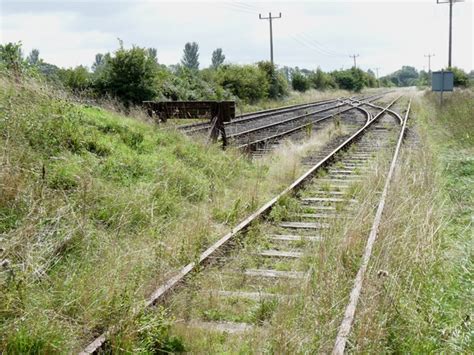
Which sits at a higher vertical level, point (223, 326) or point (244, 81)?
point (244, 81)

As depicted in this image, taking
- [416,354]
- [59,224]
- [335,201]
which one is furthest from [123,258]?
[335,201]

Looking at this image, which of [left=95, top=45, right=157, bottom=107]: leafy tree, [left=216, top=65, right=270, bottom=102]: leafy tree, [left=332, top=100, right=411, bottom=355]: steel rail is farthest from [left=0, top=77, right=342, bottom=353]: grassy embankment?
[left=216, top=65, right=270, bottom=102]: leafy tree

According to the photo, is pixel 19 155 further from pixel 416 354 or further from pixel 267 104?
pixel 267 104

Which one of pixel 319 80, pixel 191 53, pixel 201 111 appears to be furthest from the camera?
pixel 191 53

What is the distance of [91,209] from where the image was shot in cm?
620

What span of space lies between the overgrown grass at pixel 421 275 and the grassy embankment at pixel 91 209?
1.86m

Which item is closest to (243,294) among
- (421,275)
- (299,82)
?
(421,275)

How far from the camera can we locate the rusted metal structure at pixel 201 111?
508 inches

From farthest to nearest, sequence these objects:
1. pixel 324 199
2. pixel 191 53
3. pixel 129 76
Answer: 1. pixel 191 53
2. pixel 129 76
3. pixel 324 199

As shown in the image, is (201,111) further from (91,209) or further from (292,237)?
(91,209)

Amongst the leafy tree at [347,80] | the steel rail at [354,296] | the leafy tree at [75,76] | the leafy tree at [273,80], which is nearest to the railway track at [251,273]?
the steel rail at [354,296]

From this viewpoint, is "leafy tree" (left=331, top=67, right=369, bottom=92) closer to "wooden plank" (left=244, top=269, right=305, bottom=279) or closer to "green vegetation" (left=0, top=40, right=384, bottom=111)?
"green vegetation" (left=0, top=40, right=384, bottom=111)

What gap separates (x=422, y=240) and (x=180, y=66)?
32.7 meters

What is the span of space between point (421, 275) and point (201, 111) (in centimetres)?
895
